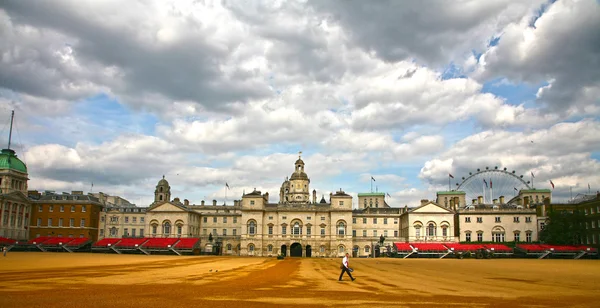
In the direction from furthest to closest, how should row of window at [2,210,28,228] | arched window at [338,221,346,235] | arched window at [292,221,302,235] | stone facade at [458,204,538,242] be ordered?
arched window at [292,221,302,235] → arched window at [338,221,346,235] → stone facade at [458,204,538,242] → row of window at [2,210,28,228]

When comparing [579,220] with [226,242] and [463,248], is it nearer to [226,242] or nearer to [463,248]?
[463,248]

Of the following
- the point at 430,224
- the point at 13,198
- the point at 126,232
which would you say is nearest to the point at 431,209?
the point at 430,224

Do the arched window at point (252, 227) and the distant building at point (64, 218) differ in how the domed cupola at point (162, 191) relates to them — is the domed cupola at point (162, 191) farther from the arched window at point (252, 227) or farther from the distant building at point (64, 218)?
the arched window at point (252, 227)

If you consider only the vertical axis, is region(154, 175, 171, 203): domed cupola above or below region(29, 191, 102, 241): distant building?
above

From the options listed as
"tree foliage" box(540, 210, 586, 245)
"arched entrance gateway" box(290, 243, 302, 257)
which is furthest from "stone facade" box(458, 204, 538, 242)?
"arched entrance gateway" box(290, 243, 302, 257)

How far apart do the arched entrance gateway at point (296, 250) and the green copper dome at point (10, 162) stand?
5968 cm

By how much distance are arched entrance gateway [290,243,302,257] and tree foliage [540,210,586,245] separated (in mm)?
45480

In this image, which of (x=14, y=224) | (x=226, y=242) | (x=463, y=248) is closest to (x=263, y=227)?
(x=226, y=242)

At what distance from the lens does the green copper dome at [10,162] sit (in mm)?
94875

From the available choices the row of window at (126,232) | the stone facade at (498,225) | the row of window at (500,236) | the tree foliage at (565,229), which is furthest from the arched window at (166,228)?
the tree foliage at (565,229)

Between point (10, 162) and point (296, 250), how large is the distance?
202ft

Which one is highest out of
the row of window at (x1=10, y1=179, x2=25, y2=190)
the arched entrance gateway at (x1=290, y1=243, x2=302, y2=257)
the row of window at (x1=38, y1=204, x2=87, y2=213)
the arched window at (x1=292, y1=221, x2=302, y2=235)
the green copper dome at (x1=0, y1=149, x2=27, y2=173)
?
the green copper dome at (x1=0, y1=149, x2=27, y2=173)

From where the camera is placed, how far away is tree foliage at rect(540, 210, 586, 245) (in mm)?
81125

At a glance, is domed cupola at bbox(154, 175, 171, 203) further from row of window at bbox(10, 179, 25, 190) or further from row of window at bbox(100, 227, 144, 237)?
row of window at bbox(10, 179, 25, 190)
